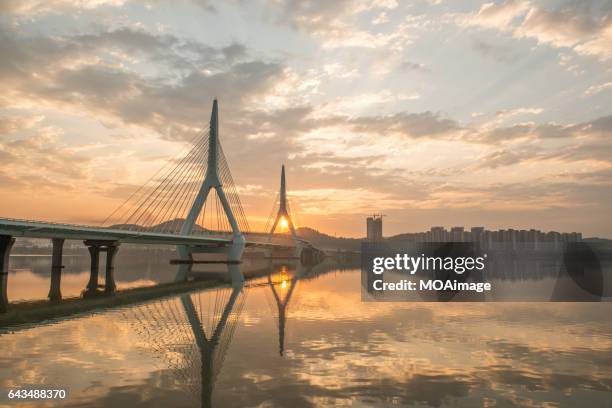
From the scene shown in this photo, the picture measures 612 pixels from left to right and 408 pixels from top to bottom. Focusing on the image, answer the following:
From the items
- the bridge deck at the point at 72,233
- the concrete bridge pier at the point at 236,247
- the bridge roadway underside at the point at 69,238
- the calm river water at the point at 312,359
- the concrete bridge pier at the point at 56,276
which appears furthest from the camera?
the concrete bridge pier at the point at 236,247

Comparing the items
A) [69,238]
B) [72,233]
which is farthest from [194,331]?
[69,238]

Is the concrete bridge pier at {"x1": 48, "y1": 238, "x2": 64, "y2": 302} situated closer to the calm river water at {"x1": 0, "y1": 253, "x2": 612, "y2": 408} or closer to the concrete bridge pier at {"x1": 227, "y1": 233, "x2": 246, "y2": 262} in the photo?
the calm river water at {"x1": 0, "y1": 253, "x2": 612, "y2": 408}

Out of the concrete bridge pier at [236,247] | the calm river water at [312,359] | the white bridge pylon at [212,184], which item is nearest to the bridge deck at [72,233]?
the white bridge pylon at [212,184]

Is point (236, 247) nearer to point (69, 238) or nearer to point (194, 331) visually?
point (69, 238)

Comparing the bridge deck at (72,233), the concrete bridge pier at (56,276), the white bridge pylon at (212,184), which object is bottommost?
the concrete bridge pier at (56,276)

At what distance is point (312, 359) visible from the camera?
17016 millimetres

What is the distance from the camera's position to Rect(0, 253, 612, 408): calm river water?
12.7 metres

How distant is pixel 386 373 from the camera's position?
15.1 meters

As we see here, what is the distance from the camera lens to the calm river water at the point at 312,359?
12727 millimetres

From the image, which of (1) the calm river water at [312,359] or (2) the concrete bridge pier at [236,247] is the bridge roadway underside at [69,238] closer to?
(1) the calm river water at [312,359]

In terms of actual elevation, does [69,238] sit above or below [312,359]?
above

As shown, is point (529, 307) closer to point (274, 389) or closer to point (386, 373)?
point (386, 373)

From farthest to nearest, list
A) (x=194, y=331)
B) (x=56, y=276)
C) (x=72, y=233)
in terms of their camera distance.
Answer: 1. (x=56, y=276)
2. (x=72, y=233)
3. (x=194, y=331)

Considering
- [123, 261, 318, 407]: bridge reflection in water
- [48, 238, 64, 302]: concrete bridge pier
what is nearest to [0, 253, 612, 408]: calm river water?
[123, 261, 318, 407]: bridge reflection in water
